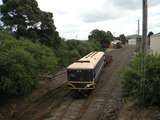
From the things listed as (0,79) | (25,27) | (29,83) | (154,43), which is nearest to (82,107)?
(29,83)

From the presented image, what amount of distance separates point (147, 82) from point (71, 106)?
7050 mm

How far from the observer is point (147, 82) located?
27.9m

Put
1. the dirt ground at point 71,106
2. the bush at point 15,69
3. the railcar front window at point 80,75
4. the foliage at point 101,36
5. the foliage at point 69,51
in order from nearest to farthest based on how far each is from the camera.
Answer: the dirt ground at point 71,106, the bush at point 15,69, the railcar front window at point 80,75, the foliage at point 69,51, the foliage at point 101,36

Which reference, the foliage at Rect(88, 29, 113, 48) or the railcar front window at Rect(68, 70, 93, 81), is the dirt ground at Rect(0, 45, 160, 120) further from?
the foliage at Rect(88, 29, 113, 48)

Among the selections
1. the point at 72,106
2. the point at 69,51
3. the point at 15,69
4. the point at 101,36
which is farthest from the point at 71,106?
the point at 101,36

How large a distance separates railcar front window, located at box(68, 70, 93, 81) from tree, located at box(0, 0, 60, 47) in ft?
46.1

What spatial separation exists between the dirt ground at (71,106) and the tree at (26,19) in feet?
34.0

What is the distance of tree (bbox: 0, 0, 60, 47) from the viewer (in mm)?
47719

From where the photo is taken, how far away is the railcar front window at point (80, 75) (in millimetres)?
34406

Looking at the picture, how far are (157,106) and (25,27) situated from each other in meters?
25.7

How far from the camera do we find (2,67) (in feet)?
95.5

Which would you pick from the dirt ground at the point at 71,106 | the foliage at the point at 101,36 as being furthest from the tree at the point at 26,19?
the foliage at the point at 101,36

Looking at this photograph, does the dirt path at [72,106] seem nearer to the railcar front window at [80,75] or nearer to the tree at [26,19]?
the railcar front window at [80,75]

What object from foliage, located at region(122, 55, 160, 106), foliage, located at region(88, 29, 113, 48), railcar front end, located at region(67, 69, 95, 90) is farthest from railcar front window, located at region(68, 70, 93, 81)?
foliage, located at region(88, 29, 113, 48)
